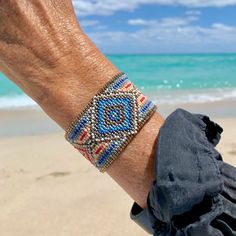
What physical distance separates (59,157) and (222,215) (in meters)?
3.54

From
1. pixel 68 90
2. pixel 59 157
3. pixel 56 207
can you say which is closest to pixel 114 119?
pixel 68 90

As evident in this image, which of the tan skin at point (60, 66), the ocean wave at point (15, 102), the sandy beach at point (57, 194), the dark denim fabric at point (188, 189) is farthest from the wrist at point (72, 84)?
the ocean wave at point (15, 102)

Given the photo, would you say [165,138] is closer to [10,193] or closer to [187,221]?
[187,221]

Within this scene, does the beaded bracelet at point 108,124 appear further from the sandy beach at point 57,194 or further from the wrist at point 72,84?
the sandy beach at point 57,194

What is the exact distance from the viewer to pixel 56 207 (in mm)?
2967

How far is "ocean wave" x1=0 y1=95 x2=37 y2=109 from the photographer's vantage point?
811 centimetres

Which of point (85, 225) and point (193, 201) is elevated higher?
point (193, 201)

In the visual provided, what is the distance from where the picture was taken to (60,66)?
2.25 ft

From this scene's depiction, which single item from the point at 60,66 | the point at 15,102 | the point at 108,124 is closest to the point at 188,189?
the point at 108,124

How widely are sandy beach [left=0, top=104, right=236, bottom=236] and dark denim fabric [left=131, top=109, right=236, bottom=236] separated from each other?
6.24 ft

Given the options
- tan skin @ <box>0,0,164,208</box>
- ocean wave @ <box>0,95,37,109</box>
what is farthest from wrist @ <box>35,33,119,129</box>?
ocean wave @ <box>0,95,37,109</box>

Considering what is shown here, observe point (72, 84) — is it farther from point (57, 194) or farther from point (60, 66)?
point (57, 194)

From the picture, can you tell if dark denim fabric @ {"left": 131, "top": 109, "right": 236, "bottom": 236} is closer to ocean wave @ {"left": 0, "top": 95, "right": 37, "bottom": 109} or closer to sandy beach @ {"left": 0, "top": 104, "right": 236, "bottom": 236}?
sandy beach @ {"left": 0, "top": 104, "right": 236, "bottom": 236}

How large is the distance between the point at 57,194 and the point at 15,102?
5738 millimetres
